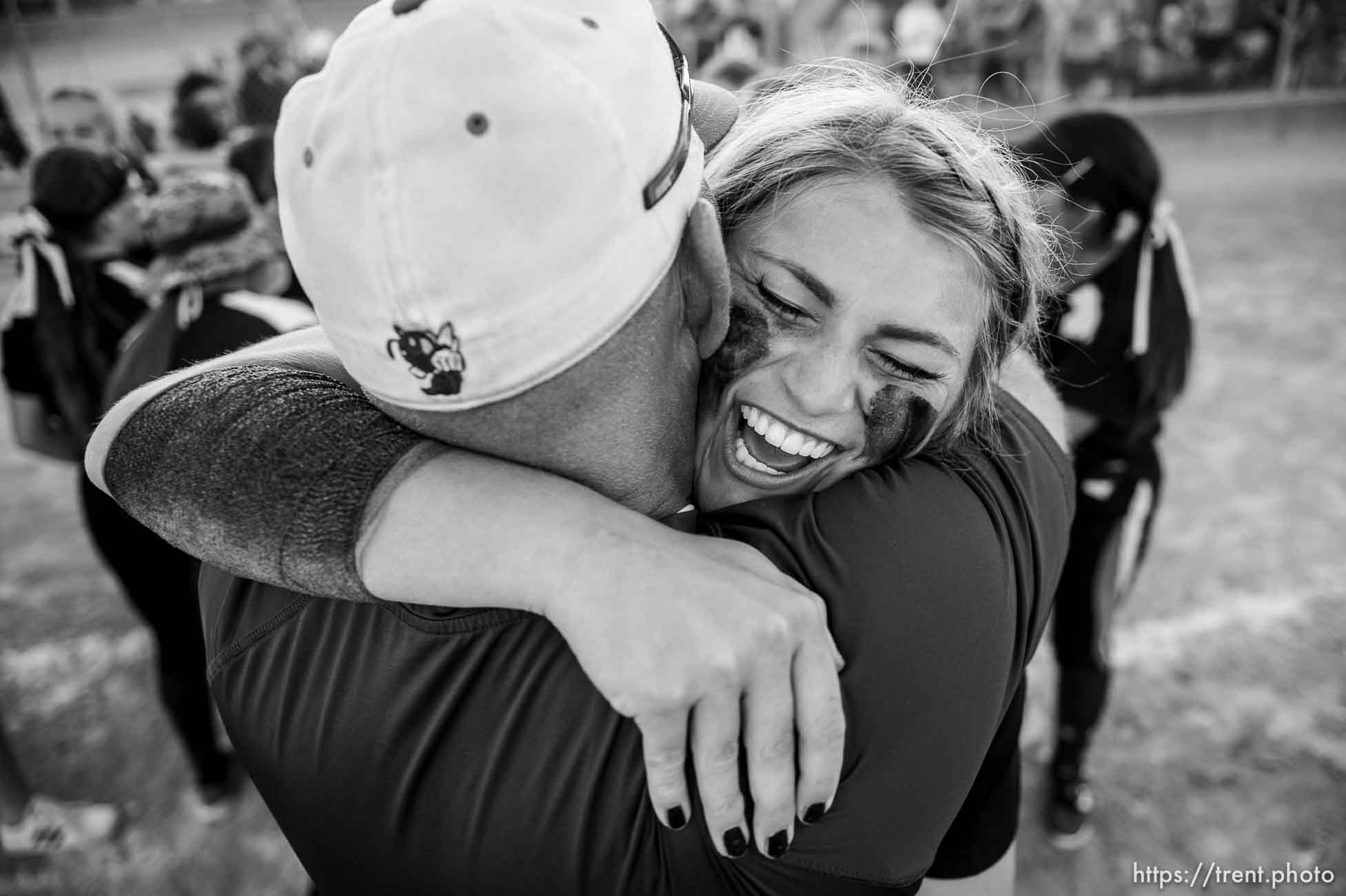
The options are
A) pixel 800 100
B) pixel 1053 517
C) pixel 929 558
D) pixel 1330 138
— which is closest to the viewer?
pixel 929 558

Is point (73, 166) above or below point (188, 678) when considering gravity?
→ above

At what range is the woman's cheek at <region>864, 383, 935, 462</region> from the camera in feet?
3.84

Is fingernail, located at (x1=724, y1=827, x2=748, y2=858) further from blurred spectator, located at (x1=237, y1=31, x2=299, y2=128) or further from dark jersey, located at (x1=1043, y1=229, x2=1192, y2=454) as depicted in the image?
blurred spectator, located at (x1=237, y1=31, x2=299, y2=128)

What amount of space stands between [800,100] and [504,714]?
41.3 inches

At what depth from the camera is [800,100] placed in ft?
4.50

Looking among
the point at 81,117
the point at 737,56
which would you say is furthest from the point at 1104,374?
the point at 81,117

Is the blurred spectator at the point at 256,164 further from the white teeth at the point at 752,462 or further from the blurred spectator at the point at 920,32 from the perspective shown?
the blurred spectator at the point at 920,32

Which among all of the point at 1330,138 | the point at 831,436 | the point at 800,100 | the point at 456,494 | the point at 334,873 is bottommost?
the point at 1330,138

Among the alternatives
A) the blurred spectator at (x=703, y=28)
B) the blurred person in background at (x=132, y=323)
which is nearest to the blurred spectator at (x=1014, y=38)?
the blurred spectator at (x=703, y=28)

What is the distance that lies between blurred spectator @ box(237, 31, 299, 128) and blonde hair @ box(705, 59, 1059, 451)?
8.29m

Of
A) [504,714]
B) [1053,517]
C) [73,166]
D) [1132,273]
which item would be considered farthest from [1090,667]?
[73,166]

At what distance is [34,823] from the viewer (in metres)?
2.90

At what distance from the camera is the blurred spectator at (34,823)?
2.85 meters

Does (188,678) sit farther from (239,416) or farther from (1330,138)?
(1330,138)
